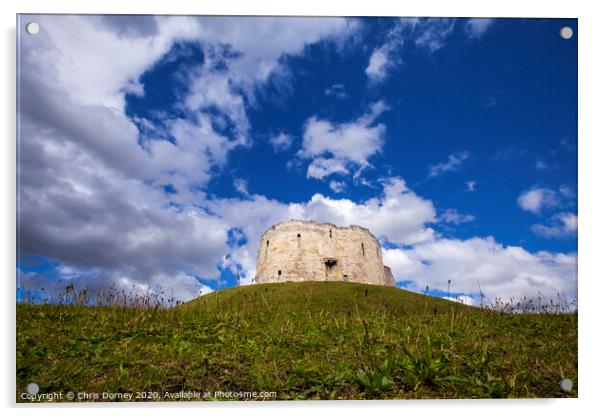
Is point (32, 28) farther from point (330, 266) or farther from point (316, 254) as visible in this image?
point (330, 266)

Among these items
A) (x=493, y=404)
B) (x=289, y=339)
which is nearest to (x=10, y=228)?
(x=289, y=339)

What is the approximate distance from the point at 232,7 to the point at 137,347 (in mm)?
4654

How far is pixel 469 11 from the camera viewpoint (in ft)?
18.1

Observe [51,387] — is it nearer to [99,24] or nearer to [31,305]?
[31,305]

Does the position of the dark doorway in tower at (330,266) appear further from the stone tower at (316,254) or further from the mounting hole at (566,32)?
the mounting hole at (566,32)

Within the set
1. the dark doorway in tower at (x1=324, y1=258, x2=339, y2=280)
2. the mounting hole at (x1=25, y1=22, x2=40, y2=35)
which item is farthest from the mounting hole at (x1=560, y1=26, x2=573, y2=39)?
the dark doorway in tower at (x1=324, y1=258, x2=339, y2=280)

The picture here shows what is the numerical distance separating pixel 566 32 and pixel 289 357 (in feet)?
19.2

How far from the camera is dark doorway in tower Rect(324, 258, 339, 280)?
119ft

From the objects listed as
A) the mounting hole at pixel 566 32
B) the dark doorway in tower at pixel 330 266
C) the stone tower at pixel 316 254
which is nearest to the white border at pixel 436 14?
the mounting hole at pixel 566 32

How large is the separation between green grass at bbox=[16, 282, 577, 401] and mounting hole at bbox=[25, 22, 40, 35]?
150 inches

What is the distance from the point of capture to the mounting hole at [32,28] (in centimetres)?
517

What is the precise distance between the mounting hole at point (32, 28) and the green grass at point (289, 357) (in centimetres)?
380

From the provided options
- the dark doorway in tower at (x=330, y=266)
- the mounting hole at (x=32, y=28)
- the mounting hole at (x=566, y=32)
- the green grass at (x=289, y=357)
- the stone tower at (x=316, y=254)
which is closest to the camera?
the green grass at (x=289, y=357)

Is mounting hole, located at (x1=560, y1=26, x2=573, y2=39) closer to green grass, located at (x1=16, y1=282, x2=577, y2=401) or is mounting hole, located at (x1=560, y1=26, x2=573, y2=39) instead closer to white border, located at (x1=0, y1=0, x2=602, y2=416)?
white border, located at (x1=0, y1=0, x2=602, y2=416)
